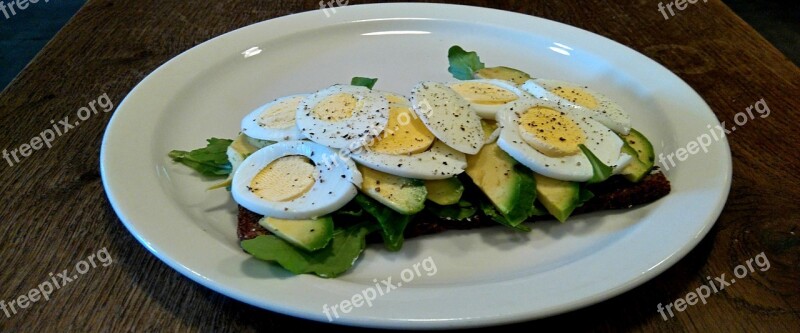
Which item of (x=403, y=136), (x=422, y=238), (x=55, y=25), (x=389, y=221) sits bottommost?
(x=55, y=25)

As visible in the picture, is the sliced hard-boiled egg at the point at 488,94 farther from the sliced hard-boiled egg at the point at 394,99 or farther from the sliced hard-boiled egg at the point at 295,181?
the sliced hard-boiled egg at the point at 295,181

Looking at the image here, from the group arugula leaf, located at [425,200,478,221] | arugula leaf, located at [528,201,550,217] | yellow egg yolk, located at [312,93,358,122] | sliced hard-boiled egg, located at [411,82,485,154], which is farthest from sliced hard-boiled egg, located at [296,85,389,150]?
arugula leaf, located at [528,201,550,217]

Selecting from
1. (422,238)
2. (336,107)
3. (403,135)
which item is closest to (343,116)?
(336,107)

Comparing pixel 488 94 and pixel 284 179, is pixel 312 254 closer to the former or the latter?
pixel 284 179

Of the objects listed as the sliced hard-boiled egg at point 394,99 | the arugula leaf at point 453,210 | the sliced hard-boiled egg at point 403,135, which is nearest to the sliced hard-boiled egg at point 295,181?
the sliced hard-boiled egg at point 403,135

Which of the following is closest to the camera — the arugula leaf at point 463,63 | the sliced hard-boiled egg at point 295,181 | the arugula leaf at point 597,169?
the sliced hard-boiled egg at point 295,181

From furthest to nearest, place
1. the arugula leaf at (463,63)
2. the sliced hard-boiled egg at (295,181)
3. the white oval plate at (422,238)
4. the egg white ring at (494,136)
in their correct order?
1. the arugula leaf at (463,63)
2. the egg white ring at (494,136)
3. the sliced hard-boiled egg at (295,181)
4. the white oval plate at (422,238)
